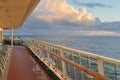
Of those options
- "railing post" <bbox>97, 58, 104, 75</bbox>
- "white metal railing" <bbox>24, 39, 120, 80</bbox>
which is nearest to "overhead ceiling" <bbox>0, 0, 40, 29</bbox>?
"white metal railing" <bbox>24, 39, 120, 80</bbox>

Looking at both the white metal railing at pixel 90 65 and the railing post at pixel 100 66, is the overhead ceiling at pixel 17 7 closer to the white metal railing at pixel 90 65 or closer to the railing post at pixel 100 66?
the white metal railing at pixel 90 65

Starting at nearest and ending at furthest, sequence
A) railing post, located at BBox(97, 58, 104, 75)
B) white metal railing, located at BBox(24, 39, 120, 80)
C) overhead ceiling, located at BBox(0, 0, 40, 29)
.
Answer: white metal railing, located at BBox(24, 39, 120, 80), railing post, located at BBox(97, 58, 104, 75), overhead ceiling, located at BBox(0, 0, 40, 29)

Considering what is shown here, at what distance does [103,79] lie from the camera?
7.38 feet

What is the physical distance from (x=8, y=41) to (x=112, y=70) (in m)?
26.7

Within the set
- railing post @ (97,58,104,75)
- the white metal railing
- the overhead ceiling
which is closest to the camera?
the white metal railing

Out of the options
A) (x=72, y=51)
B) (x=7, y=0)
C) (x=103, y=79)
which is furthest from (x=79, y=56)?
(x=7, y=0)

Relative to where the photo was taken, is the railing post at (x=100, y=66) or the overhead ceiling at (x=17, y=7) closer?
the railing post at (x=100, y=66)

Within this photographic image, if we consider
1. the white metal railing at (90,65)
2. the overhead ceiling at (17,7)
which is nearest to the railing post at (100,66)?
the white metal railing at (90,65)

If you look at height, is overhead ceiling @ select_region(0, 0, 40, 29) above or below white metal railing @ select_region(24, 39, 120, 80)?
above

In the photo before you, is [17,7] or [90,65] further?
[17,7]

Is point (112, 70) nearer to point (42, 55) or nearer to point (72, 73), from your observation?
point (72, 73)

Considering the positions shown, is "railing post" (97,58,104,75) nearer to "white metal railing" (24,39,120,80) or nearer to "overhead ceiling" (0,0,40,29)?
"white metal railing" (24,39,120,80)

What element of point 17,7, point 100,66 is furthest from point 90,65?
point 17,7

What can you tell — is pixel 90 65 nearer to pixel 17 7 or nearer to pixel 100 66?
pixel 100 66
